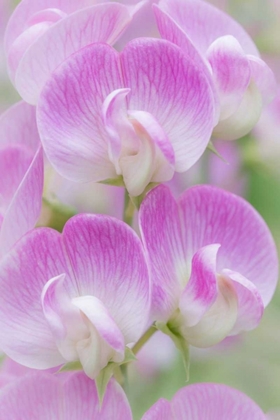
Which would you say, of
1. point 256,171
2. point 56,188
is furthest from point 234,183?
point 56,188

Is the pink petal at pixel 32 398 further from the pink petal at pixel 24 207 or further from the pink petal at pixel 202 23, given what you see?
the pink petal at pixel 202 23

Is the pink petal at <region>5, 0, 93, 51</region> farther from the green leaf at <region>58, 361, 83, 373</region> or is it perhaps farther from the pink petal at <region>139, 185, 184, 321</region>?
the green leaf at <region>58, 361, 83, 373</region>

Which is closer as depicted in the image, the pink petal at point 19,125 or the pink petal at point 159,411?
the pink petal at point 159,411

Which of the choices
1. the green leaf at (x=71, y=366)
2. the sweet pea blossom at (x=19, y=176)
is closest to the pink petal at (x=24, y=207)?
the sweet pea blossom at (x=19, y=176)

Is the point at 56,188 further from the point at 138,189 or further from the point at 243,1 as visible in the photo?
the point at 243,1

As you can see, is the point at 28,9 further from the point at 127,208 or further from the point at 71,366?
the point at 71,366

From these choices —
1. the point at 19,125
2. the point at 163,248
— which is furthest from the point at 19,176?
the point at 163,248
